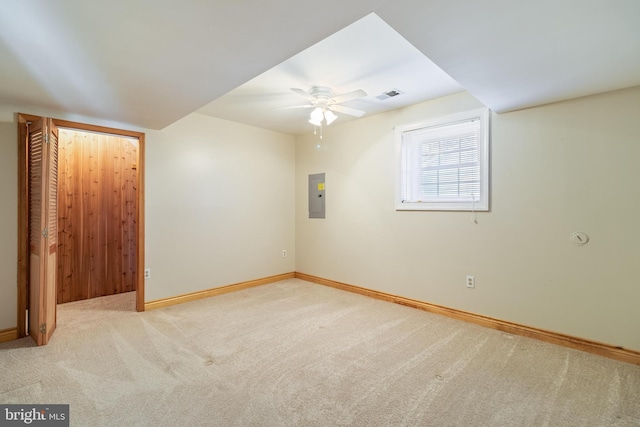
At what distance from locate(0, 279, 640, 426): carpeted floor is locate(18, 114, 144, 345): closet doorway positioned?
559 mm

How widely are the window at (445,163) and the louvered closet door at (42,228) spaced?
3.54m

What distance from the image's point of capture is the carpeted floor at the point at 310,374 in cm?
173

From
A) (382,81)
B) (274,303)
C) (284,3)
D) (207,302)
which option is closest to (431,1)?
(284,3)

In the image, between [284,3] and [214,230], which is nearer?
[284,3]

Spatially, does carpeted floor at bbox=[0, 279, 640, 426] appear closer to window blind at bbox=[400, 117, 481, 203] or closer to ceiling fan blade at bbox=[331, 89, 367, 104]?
window blind at bbox=[400, 117, 481, 203]

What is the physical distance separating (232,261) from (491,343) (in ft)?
10.7

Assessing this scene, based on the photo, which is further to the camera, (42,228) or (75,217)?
(75,217)

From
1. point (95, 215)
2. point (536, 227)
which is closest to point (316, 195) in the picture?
point (536, 227)

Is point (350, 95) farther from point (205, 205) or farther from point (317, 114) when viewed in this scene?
point (205, 205)

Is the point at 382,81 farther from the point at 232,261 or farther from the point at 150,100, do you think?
the point at 232,261

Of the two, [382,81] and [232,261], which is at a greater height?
[382,81]

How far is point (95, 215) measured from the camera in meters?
4.13

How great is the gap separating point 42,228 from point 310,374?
2.61 meters

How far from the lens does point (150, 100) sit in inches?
102
